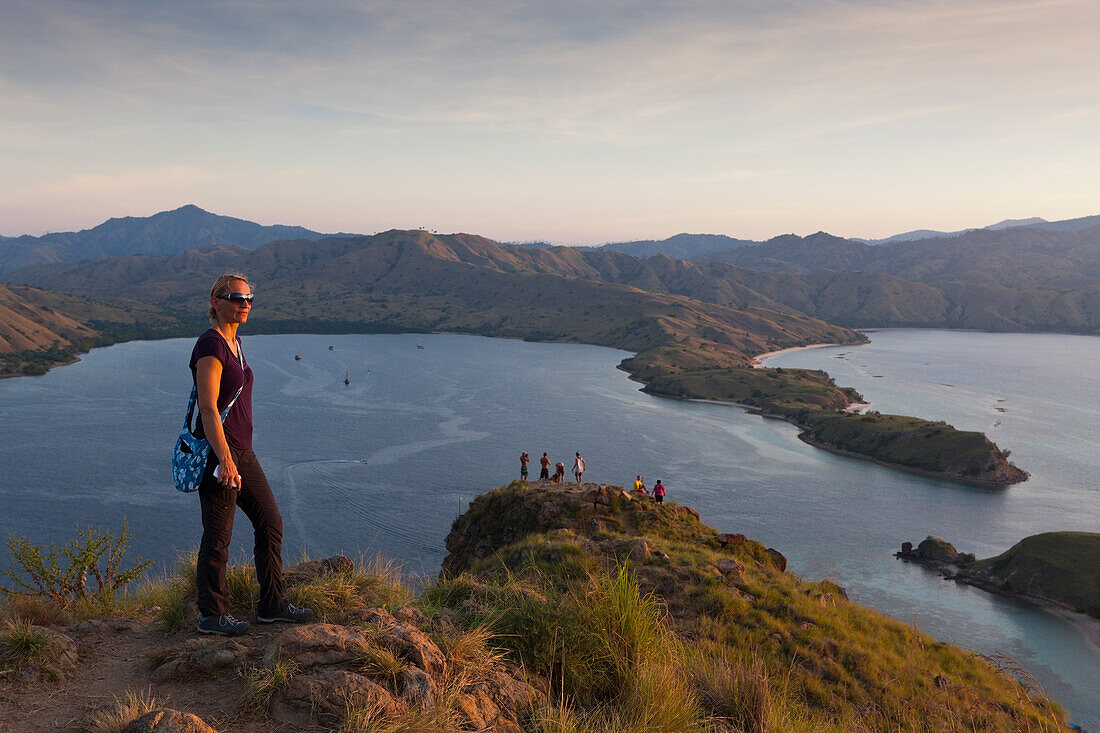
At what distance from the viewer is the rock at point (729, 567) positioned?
1227cm

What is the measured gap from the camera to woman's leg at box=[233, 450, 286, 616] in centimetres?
560

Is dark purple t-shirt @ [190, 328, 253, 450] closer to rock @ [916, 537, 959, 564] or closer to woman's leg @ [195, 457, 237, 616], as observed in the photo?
woman's leg @ [195, 457, 237, 616]

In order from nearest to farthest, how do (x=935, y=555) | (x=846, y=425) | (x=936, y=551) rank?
(x=935, y=555) → (x=936, y=551) → (x=846, y=425)

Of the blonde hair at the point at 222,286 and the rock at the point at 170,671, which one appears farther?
the blonde hair at the point at 222,286

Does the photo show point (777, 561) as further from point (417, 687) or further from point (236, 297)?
point (236, 297)

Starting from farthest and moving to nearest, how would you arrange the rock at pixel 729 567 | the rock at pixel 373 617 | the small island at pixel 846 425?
the small island at pixel 846 425 → the rock at pixel 729 567 → the rock at pixel 373 617

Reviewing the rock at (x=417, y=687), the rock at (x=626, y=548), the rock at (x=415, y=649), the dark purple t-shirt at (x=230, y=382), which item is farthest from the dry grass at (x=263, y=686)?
the rock at (x=626, y=548)

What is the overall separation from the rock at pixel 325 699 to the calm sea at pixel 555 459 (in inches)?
1075

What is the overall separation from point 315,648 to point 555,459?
80.6 m

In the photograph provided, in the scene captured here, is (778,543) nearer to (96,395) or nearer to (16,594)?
(16,594)

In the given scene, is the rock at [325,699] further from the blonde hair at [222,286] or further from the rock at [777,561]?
the rock at [777,561]

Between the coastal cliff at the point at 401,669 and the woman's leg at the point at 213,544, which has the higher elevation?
the woman's leg at the point at 213,544

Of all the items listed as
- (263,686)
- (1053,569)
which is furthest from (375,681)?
(1053,569)

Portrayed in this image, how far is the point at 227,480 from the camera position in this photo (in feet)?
17.2
